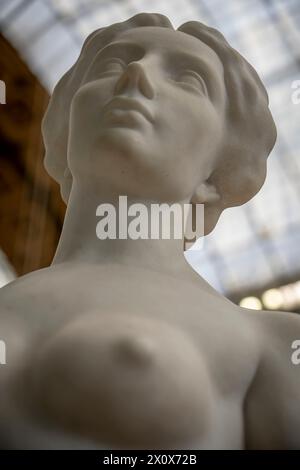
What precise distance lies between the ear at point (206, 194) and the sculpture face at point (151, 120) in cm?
4

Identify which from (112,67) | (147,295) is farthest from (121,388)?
(112,67)

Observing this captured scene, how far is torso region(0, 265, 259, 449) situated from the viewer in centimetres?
191

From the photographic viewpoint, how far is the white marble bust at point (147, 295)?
6.31ft

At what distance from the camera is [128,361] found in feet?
6.33

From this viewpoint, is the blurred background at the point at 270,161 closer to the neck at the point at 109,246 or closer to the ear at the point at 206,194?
the ear at the point at 206,194

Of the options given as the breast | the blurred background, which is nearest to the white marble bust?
the breast

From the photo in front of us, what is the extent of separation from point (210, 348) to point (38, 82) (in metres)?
5.00

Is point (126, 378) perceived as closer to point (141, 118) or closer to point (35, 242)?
point (141, 118)

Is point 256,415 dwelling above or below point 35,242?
below

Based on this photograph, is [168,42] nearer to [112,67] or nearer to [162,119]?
[112,67]

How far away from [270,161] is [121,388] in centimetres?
820

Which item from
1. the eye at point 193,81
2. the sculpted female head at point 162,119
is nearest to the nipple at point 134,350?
the sculpted female head at point 162,119
